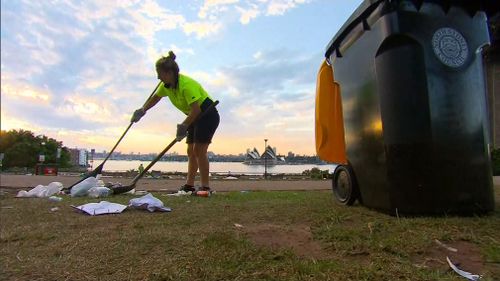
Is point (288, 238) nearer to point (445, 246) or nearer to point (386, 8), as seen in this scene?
point (445, 246)

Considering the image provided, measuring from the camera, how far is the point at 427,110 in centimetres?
277

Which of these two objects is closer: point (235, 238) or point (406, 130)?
point (235, 238)

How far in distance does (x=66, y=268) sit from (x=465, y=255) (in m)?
1.96

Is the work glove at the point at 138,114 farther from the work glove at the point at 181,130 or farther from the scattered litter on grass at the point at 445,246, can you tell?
the scattered litter on grass at the point at 445,246

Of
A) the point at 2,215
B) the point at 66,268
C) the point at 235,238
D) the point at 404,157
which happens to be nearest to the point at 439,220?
the point at 404,157

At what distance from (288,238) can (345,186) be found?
1.48 meters

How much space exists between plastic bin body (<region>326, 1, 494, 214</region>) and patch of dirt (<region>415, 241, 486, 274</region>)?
2.39 ft

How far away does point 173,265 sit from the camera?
5.88 ft

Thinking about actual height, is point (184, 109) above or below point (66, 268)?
above

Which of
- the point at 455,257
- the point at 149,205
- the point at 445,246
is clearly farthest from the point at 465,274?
the point at 149,205

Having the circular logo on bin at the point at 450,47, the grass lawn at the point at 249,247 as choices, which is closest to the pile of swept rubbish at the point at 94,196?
the grass lawn at the point at 249,247

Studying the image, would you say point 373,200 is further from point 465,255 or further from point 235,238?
point 235,238

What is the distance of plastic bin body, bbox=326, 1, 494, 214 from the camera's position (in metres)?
2.77

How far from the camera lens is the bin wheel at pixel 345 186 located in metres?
3.46
